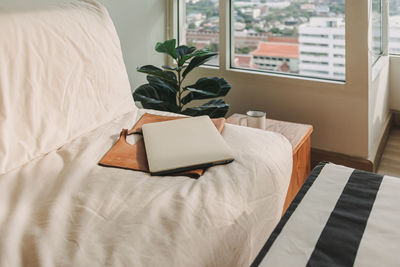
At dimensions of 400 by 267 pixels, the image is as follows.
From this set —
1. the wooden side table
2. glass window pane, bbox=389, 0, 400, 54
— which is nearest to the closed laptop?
the wooden side table

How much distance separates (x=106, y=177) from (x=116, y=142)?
264 millimetres

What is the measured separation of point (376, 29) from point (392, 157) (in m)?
0.81

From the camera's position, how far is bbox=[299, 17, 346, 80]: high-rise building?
2236 millimetres

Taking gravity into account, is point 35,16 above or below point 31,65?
above

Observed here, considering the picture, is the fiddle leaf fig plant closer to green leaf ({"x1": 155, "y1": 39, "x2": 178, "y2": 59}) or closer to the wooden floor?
green leaf ({"x1": 155, "y1": 39, "x2": 178, "y2": 59})

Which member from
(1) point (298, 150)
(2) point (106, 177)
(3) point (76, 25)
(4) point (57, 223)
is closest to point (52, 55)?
(3) point (76, 25)

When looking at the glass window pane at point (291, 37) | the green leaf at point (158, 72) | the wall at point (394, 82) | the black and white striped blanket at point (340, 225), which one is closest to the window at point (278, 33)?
the glass window pane at point (291, 37)

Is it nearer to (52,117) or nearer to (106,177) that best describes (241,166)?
(106,177)

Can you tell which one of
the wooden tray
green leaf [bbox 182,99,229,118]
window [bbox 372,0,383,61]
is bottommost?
the wooden tray

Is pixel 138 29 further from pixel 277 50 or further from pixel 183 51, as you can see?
pixel 277 50

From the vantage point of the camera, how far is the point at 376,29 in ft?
7.83

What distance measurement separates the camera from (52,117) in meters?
1.38

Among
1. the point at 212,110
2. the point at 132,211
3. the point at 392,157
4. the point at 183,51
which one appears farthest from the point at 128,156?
the point at 392,157

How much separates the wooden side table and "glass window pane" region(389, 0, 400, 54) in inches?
45.9
